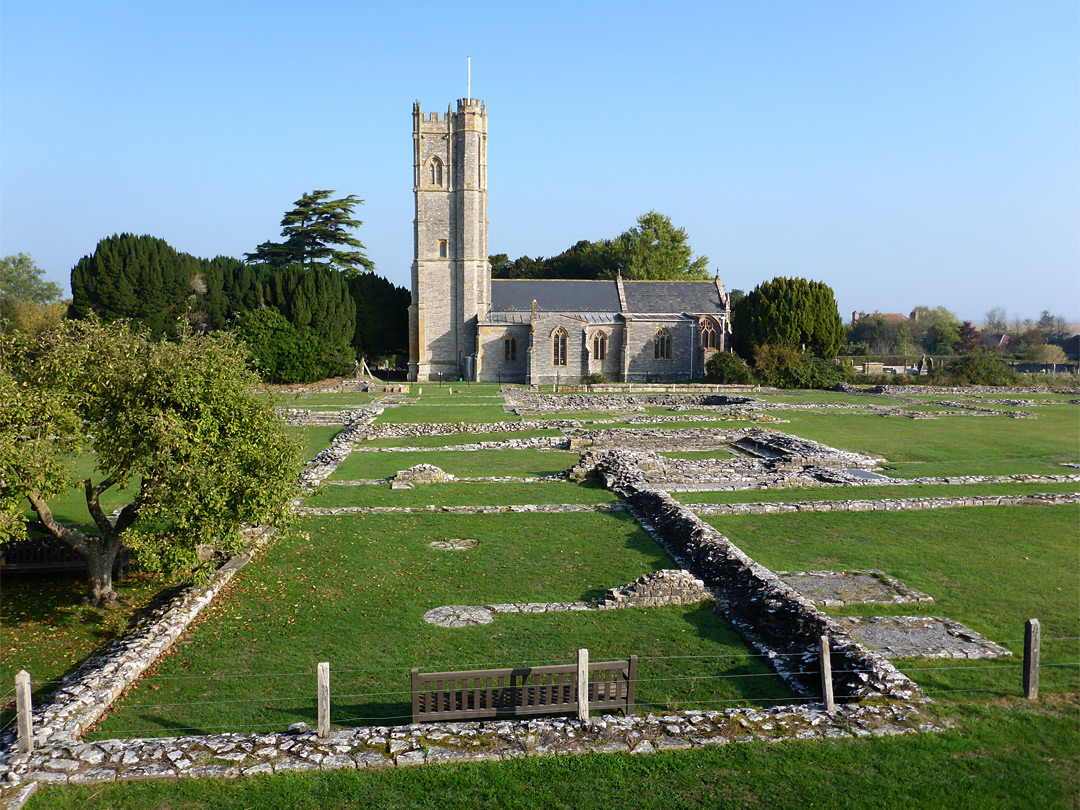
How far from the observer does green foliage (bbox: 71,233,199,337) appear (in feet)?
171

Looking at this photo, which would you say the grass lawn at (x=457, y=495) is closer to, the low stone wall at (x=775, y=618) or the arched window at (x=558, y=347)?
the low stone wall at (x=775, y=618)

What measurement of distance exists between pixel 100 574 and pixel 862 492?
16.8m

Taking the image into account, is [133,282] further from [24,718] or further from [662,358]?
[24,718]

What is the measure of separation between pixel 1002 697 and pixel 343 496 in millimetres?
14630

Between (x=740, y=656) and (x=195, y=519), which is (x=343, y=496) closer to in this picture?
(x=195, y=519)

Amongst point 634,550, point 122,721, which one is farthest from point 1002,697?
point 122,721

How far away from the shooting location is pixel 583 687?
7621 mm

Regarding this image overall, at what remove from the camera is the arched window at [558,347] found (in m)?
58.6

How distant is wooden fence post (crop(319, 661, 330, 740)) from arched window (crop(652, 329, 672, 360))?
54455mm

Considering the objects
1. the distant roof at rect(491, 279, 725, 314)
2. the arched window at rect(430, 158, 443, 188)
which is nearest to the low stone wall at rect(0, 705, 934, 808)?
the distant roof at rect(491, 279, 725, 314)

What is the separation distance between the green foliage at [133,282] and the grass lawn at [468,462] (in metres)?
35.4

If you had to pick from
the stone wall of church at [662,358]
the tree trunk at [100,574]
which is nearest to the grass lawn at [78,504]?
the tree trunk at [100,574]

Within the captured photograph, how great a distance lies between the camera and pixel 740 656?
961 cm

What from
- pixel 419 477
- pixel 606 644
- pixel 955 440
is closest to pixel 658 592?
pixel 606 644
